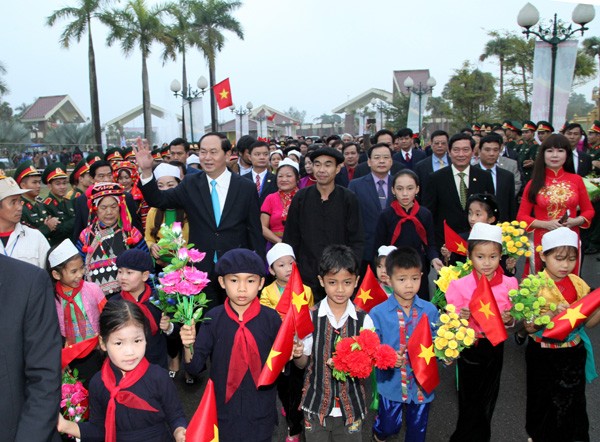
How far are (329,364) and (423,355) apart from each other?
2.07 feet

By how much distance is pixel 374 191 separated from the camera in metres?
5.69

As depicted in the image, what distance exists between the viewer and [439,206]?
216 inches

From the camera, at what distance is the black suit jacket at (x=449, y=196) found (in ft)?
17.7

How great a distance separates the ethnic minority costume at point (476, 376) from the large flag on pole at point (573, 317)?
1.37ft

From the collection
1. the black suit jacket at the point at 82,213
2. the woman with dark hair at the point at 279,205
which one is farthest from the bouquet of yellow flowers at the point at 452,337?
the black suit jacket at the point at 82,213

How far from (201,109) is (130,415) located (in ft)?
64.5

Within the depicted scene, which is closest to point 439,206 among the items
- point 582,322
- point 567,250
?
point 567,250

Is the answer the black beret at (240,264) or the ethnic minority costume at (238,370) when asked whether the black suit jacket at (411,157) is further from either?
the ethnic minority costume at (238,370)

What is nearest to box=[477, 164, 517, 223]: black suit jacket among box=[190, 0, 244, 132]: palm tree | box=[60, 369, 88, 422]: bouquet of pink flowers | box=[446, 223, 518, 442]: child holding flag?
box=[446, 223, 518, 442]: child holding flag

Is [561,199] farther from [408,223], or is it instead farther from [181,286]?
[181,286]

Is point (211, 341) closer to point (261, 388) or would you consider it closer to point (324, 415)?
point (261, 388)

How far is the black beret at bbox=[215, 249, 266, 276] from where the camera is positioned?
3094 mm

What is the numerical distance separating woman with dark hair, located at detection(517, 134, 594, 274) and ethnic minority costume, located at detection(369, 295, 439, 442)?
214 cm

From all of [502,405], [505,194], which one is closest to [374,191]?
[505,194]
